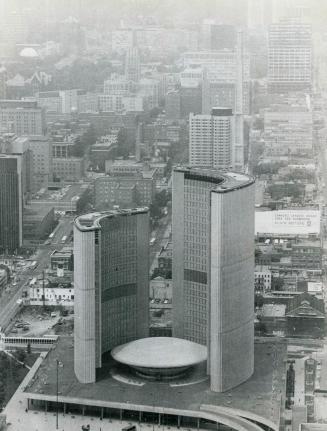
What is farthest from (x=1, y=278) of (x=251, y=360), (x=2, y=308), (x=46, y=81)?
(x=46, y=81)

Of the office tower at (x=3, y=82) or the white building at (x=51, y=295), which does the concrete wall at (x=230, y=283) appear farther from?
the office tower at (x=3, y=82)

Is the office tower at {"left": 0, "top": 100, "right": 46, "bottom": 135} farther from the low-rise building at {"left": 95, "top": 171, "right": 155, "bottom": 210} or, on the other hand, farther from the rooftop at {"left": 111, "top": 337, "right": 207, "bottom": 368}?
the rooftop at {"left": 111, "top": 337, "right": 207, "bottom": 368}

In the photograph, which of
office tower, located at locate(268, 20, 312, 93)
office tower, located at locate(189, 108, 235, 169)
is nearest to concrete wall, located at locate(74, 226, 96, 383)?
office tower, located at locate(268, 20, 312, 93)

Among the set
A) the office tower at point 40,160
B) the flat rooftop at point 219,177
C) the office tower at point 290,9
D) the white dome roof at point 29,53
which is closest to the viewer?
the flat rooftop at point 219,177

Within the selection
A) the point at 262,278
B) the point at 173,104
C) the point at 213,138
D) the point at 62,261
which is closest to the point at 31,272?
the point at 62,261

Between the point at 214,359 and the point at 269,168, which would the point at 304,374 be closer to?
the point at 214,359

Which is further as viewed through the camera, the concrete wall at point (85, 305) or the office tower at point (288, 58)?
the office tower at point (288, 58)

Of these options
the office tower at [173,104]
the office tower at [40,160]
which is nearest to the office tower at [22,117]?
the office tower at [40,160]

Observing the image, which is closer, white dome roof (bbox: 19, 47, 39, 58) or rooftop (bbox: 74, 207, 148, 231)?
rooftop (bbox: 74, 207, 148, 231)
